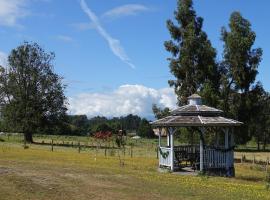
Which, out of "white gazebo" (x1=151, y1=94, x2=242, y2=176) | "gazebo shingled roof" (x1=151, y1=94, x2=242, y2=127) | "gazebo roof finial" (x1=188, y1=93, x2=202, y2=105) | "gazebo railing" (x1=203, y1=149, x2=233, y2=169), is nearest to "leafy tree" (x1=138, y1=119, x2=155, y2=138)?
"gazebo roof finial" (x1=188, y1=93, x2=202, y2=105)

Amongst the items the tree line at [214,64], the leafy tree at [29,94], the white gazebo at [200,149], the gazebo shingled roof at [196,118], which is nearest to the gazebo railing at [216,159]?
the white gazebo at [200,149]

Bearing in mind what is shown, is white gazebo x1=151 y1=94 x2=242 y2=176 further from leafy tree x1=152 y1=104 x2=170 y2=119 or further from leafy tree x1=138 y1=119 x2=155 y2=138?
leafy tree x1=138 y1=119 x2=155 y2=138

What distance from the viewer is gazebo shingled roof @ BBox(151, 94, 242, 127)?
104ft

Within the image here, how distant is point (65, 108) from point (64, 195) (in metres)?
64.7

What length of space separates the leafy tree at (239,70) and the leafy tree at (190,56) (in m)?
1.48

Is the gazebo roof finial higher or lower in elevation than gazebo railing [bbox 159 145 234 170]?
higher

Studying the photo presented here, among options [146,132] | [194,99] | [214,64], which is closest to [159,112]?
[214,64]

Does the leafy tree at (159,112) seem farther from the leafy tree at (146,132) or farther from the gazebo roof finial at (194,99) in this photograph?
the leafy tree at (146,132)

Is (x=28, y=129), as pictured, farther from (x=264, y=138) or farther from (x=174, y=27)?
(x=264, y=138)

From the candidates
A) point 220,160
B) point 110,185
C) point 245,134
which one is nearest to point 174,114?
point 220,160

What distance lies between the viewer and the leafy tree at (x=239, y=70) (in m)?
57.2

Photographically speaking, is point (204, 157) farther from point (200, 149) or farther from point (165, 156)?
point (165, 156)

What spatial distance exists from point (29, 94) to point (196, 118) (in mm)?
50741

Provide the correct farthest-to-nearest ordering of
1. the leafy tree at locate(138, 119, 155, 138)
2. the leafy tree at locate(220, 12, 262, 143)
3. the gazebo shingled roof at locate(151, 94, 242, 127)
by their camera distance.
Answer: the leafy tree at locate(138, 119, 155, 138), the leafy tree at locate(220, 12, 262, 143), the gazebo shingled roof at locate(151, 94, 242, 127)
